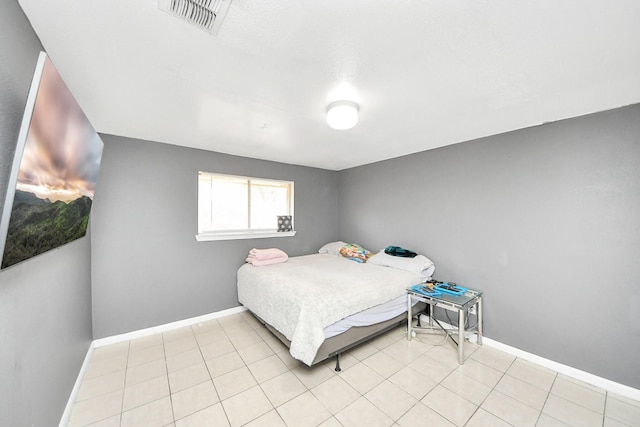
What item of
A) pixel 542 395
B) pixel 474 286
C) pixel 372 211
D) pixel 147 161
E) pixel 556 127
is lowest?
pixel 542 395

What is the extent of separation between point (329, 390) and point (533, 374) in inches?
74.7

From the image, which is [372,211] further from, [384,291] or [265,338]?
[265,338]

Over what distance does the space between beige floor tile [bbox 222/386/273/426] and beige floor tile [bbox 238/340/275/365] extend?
42 centimetres

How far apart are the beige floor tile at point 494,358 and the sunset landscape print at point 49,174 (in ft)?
11.2

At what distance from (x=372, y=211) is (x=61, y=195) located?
3575 millimetres

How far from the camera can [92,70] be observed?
1.47m

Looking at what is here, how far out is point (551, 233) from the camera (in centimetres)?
227

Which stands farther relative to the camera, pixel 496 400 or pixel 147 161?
pixel 147 161

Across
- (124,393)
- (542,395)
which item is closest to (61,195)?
(124,393)

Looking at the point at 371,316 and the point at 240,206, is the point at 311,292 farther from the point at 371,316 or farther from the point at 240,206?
the point at 240,206

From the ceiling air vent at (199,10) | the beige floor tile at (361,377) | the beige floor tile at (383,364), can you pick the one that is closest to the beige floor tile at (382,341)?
the beige floor tile at (383,364)

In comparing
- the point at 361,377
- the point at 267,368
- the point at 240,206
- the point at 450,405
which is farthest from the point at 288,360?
the point at 240,206

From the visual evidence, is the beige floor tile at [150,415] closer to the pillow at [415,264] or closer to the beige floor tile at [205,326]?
the beige floor tile at [205,326]

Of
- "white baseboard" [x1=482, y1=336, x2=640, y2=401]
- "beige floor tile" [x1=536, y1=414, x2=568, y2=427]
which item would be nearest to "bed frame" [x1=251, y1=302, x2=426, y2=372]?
"white baseboard" [x1=482, y1=336, x2=640, y2=401]
